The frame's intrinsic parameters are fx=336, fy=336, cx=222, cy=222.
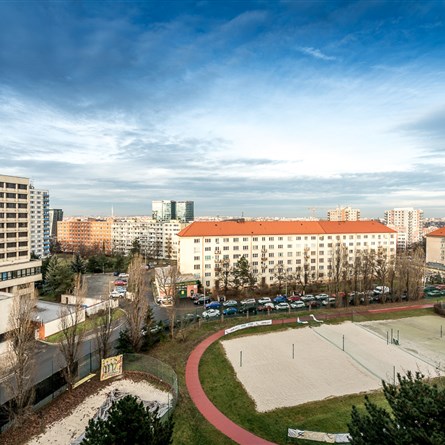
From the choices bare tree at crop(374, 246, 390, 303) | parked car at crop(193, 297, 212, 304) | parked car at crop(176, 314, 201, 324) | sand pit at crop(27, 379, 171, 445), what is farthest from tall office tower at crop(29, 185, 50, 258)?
bare tree at crop(374, 246, 390, 303)

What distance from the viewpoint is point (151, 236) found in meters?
91.5

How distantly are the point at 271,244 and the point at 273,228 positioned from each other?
282 centimetres

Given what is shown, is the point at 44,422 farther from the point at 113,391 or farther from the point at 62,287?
the point at 62,287

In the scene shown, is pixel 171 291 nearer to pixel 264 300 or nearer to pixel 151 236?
pixel 264 300

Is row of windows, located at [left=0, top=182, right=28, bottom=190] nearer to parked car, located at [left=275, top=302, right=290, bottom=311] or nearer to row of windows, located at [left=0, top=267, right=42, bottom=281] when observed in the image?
row of windows, located at [left=0, top=267, right=42, bottom=281]

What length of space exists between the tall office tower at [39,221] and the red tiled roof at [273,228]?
48110 millimetres

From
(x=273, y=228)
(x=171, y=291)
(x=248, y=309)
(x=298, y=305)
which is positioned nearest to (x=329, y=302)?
(x=298, y=305)

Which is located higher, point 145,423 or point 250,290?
point 145,423

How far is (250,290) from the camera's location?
4856cm

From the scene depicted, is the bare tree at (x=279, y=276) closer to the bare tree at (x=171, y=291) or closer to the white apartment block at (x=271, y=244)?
the white apartment block at (x=271, y=244)

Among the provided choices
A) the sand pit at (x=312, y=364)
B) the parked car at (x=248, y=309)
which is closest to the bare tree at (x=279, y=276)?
the parked car at (x=248, y=309)

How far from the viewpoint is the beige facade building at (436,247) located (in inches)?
2840

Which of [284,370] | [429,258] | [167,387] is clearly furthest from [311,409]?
[429,258]

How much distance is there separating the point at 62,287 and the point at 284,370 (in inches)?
1214
